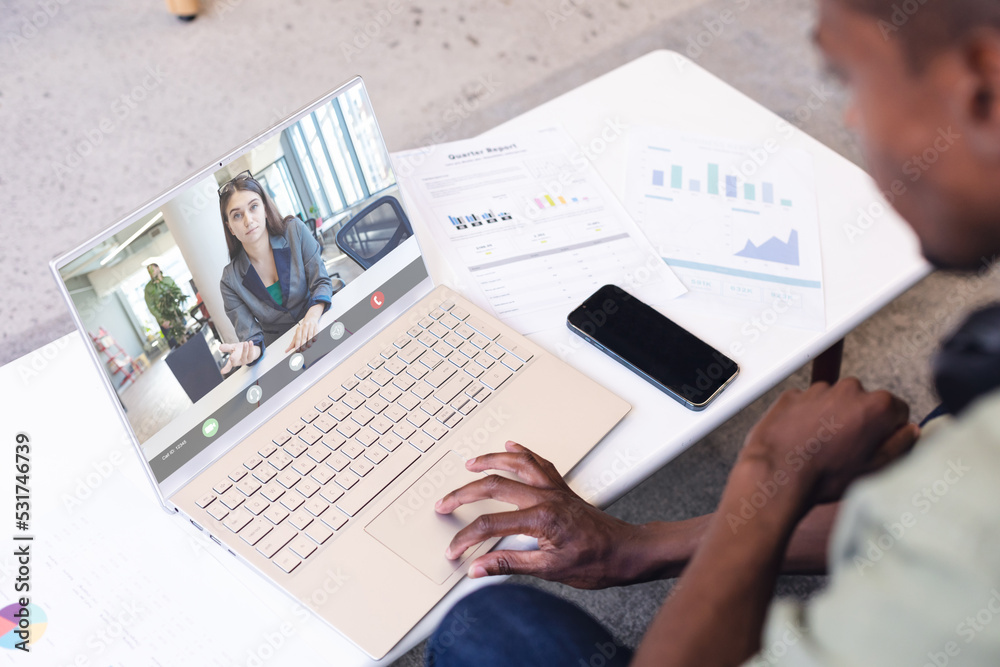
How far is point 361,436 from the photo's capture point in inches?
33.5

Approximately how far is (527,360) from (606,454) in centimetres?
14

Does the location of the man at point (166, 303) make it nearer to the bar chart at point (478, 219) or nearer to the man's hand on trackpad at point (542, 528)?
the man's hand on trackpad at point (542, 528)

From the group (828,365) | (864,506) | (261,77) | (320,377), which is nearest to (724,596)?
(864,506)

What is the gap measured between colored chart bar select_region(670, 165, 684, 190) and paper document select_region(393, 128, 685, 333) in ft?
0.29

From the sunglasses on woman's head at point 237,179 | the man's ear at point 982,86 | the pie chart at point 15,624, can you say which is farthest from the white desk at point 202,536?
the man's ear at point 982,86

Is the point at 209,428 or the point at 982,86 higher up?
the point at 982,86

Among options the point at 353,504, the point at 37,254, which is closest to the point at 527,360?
the point at 353,504

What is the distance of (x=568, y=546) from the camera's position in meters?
0.78

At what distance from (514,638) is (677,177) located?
654mm

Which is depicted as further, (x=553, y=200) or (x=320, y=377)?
(x=553, y=200)

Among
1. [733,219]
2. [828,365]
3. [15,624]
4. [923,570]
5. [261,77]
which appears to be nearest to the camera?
[923,570]

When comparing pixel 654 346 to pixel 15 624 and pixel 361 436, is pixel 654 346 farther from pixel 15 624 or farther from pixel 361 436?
pixel 15 624

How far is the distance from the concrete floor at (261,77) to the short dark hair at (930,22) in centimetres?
138

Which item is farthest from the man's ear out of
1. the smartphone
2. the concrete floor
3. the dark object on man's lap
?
the concrete floor
